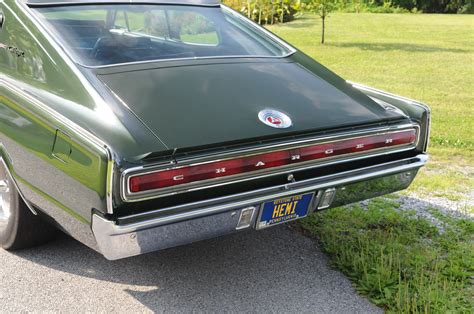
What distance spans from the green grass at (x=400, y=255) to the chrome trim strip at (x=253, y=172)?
0.66m

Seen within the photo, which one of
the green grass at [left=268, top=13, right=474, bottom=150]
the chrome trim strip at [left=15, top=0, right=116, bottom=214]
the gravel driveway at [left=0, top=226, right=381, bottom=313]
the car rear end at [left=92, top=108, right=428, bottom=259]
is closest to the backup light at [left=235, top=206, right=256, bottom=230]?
the car rear end at [left=92, top=108, right=428, bottom=259]

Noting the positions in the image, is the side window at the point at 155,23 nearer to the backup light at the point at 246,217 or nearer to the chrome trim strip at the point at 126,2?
the chrome trim strip at the point at 126,2

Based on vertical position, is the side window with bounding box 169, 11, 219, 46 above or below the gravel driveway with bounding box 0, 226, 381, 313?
above

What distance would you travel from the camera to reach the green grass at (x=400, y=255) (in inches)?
122

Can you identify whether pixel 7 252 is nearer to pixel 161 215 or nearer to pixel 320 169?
pixel 161 215

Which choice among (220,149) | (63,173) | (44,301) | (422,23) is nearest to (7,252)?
(44,301)

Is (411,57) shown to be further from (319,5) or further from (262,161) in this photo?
(262,161)

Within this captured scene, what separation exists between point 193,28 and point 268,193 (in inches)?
63.7

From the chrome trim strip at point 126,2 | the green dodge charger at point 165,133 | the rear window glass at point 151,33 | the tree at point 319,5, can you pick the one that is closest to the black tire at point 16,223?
the green dodge charger at point 165,133

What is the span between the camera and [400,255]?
3.59 m

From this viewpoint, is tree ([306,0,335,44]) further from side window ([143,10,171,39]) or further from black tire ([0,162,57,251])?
black tire ([0,162,57,251])

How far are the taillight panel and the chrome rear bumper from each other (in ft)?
0.35

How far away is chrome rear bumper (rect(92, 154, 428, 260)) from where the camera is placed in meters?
2.54

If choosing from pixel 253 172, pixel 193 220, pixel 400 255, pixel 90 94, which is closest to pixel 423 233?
pixel 400 255
